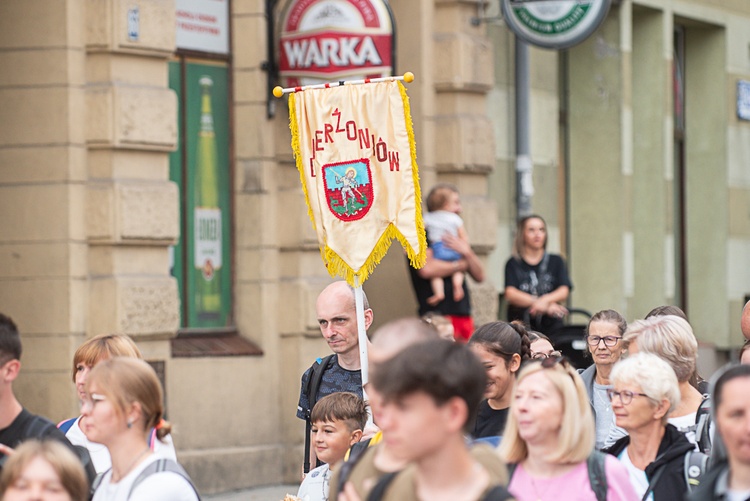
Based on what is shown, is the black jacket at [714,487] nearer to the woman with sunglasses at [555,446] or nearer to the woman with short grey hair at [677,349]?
the woman with sunglasses at [555,446]

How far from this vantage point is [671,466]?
5766 mm

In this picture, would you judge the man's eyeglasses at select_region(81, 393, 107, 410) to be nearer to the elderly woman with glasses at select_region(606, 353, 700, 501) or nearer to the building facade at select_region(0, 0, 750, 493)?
the elderly woman with glasses at select_region(606, 353, 700, 501)

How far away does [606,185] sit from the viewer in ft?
54.1

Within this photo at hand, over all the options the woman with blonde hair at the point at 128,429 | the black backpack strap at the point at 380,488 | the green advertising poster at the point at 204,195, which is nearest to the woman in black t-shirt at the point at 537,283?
the green advertising poster at the point at 204,195

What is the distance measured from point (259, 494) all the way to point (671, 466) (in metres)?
6.26

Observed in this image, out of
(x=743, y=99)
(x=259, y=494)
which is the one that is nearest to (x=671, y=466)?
(x=259, y=494)

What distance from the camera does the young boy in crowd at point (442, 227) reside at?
11.9 meters

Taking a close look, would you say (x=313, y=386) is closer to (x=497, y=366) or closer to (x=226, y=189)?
(x=497, y=366)

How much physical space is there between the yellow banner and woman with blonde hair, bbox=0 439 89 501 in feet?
11.3

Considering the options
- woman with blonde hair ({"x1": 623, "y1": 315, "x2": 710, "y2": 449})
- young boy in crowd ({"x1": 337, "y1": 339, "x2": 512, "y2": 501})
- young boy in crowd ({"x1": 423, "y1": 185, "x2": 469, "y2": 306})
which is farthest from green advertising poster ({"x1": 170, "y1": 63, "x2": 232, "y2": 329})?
young boy in crowd ({"x1": 337, "y1": 339, "x2": 512, "y2": 501})

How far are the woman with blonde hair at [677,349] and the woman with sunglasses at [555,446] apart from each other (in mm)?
1526

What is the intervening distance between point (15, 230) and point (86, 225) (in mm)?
511

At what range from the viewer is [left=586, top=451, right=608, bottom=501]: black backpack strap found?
16.5 feet

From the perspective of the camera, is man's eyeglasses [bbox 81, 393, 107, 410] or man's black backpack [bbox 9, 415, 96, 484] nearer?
man's eyeglasses [bbox 81, 393, 107, 410]
